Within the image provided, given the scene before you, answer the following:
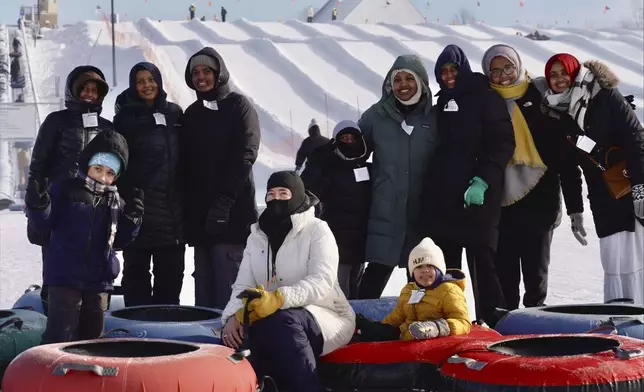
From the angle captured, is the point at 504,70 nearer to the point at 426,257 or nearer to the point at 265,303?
the point at 426,257

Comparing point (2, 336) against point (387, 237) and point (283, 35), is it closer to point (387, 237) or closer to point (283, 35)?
point (387, 237)

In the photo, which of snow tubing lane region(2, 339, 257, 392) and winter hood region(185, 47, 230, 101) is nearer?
snow tubing lane region(2, 339, 257, 392)

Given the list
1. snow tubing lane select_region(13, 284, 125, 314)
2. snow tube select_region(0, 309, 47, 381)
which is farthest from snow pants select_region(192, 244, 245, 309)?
snow tube select_region(0, 309, 47, 381)

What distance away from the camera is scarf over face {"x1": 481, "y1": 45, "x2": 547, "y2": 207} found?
686 cm

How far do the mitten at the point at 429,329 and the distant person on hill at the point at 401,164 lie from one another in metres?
1.30

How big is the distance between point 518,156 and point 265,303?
7.25 ft

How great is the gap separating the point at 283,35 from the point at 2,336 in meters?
43.6

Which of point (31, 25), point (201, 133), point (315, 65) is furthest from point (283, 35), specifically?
point (201, 133)

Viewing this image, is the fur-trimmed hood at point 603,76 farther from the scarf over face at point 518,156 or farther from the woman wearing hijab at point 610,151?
the scarf over face at point 518,156

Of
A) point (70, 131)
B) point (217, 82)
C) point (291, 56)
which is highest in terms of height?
point (291, 56)

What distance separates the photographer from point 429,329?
5.41 meters

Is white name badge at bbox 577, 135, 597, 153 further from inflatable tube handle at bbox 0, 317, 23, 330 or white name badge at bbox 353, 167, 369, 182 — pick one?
inflatable tube handle at bbox 0, 317, 23, 330

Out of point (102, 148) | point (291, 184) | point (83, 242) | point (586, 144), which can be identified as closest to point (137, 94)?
point (102, 148)

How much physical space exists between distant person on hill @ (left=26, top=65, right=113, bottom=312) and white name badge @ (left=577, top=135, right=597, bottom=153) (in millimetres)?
2478
